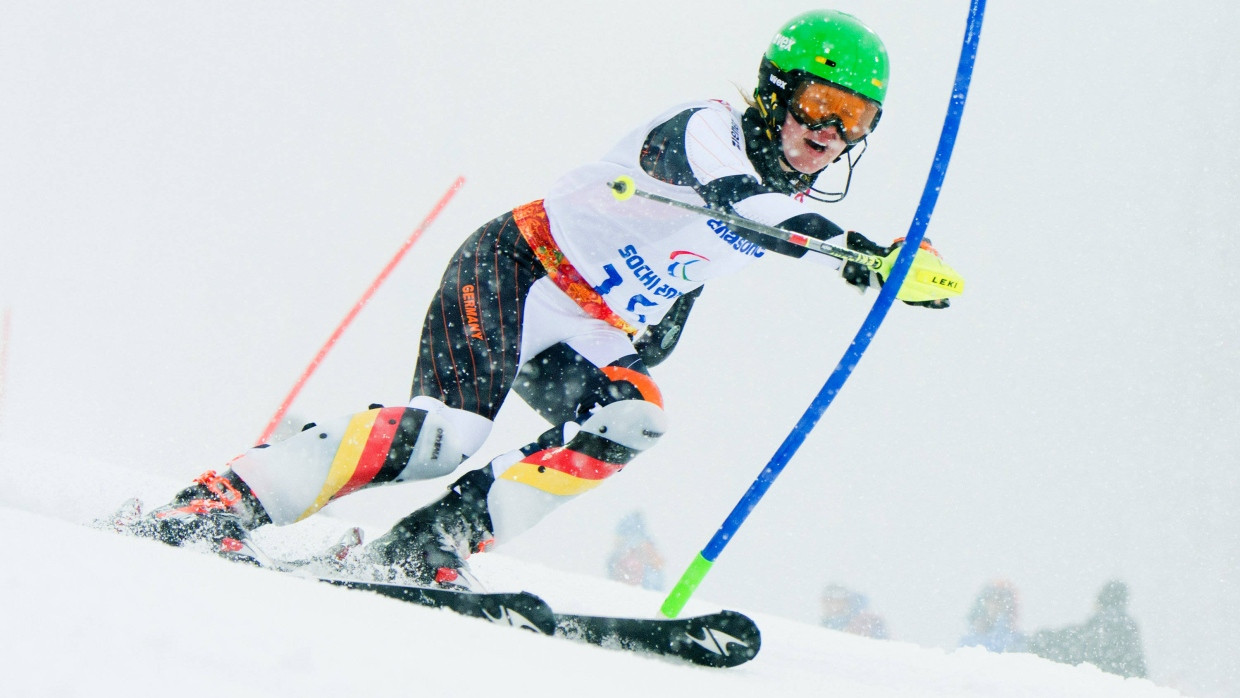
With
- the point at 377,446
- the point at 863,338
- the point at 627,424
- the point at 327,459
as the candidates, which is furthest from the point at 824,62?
the point at 327,459

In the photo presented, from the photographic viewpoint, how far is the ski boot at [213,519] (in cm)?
214

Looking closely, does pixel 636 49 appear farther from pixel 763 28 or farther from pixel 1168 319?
pixel 1168 319

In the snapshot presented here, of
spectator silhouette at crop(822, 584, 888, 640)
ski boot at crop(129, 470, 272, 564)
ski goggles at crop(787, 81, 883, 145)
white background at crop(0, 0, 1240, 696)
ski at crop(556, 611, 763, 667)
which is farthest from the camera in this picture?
white background at crop(0, 0, 1240, 696)

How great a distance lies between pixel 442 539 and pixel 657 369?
12.5 metres

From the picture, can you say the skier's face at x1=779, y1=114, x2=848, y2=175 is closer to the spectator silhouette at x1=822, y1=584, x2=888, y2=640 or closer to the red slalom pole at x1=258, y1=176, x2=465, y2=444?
the red slalom pole at x1=258, y1=176, x2=465, y2=444

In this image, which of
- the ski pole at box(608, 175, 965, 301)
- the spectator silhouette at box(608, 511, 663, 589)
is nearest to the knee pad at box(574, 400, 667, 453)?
the ski pole at box(608, 175, 965, 301)

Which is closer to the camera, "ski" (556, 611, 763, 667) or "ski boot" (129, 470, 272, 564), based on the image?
"ski" (556, 611, 763, 667)

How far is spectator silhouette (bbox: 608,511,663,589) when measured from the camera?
6.38 metres

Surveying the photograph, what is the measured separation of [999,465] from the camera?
59406 mm

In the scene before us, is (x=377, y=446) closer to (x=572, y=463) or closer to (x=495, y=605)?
(x=572, y=463)

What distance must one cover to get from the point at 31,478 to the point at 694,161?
2.28 meters

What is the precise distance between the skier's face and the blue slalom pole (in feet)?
1.10

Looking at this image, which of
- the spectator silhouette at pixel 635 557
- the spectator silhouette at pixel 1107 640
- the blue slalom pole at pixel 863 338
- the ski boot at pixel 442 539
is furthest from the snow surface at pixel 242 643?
the spectator silhouette at pixel 635 557

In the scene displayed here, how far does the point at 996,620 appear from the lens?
5871 mm
